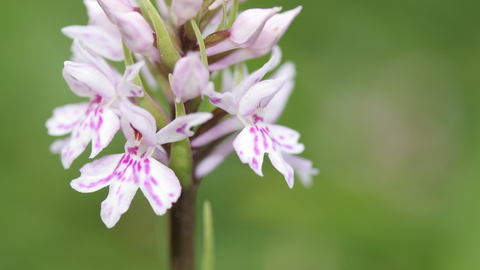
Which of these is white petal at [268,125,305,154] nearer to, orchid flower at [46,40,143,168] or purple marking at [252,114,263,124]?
purple marking at [252,114,263,124]

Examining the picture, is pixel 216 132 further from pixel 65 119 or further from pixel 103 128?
pixel 65 119

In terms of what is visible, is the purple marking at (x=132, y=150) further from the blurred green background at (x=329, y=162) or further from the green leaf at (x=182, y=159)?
the blurred green background at (x=329, y=162)

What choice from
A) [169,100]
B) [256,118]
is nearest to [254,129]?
[256,118]

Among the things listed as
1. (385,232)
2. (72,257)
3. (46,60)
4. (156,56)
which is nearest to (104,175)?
(156,56)

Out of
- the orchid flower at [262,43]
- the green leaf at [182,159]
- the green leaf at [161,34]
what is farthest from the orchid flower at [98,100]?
the orchid flower at [262,43]

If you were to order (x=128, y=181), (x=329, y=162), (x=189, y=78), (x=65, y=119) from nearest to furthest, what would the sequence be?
1. (x=189, y=78)
2. (x=128, y=181)
3. (x=65, y=119)
4. (x=329, y=162)

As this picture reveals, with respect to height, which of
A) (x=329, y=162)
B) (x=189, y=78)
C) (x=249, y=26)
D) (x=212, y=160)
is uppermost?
(x=249, y=26)

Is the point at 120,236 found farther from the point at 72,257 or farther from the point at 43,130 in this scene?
the point at 43,130
